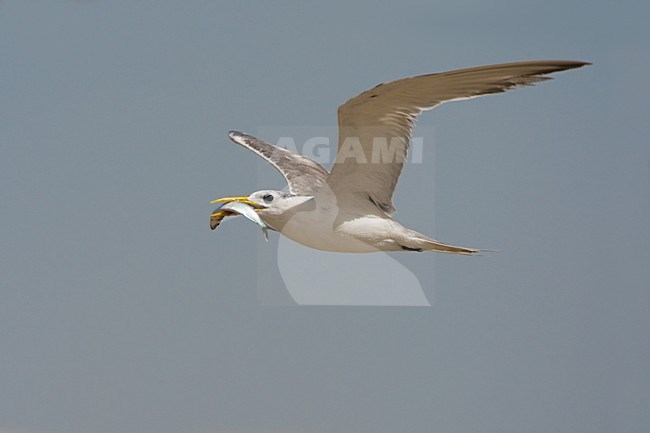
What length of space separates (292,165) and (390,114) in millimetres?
2530

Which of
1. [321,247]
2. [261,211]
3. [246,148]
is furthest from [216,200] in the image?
[246,148]

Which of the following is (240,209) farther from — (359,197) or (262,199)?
(359,197)

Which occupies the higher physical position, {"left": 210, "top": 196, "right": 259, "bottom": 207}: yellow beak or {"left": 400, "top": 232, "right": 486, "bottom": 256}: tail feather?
{"left": 210, "top": 196, "right": 259, "bottom": 207}: yellow beak

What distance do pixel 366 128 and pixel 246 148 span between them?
10.4 feet

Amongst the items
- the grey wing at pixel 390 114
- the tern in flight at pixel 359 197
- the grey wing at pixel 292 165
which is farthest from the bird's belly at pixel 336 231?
the grey wing at pixel 292 165

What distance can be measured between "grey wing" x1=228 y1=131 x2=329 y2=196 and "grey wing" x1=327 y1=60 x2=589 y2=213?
88 centimetres

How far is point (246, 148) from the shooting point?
10.9 metres

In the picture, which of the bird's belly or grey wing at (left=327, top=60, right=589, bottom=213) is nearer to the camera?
grey wing at (left=327, top=60, right=589, bottom=213)

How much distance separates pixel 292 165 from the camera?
10.3 metres

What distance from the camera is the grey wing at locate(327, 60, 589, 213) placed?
6949 millimetres

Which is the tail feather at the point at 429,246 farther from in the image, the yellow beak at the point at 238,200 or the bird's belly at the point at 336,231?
the yellow beak at the point at 238,200

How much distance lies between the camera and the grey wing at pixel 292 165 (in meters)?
9.59

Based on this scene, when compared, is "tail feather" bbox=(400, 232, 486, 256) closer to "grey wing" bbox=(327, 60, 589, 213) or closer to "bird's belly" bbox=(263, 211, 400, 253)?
"bird's belly" bbox=(263, 211, 400, 253)

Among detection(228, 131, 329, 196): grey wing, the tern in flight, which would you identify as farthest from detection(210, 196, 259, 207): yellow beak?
detection(228, 131, 329, 196): grey wing
